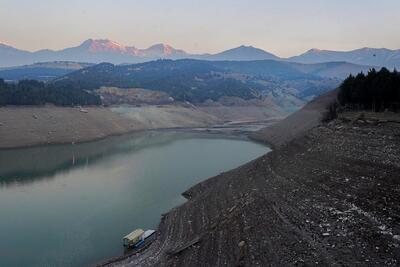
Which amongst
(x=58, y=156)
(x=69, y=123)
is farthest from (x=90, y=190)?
(x=69, y=123)

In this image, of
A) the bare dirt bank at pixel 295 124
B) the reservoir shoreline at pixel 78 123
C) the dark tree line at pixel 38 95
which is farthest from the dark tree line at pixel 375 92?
the dark tree line at pixel 38 95

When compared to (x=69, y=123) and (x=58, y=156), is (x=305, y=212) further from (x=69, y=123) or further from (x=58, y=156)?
(x=69, y=123)

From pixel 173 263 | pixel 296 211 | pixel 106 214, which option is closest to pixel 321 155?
pixel 296 211

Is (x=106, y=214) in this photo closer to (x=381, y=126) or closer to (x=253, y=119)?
(x=381, y=126)

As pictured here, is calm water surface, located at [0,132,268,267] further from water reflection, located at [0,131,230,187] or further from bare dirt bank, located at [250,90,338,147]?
bare dirt bank, located at [250,90,338,147]

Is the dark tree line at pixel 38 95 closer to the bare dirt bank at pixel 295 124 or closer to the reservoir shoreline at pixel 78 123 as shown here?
the reservoir shoreline at pixel 78 123

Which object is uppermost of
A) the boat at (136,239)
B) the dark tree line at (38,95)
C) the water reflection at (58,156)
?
the dark tree line at (38,95)

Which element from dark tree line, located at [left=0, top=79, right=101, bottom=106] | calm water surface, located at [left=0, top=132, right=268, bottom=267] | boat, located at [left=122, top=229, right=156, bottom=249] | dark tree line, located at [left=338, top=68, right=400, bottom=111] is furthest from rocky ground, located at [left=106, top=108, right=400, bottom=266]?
dark tree line, located at [left=0, top=79, right=101, bottom=106]
